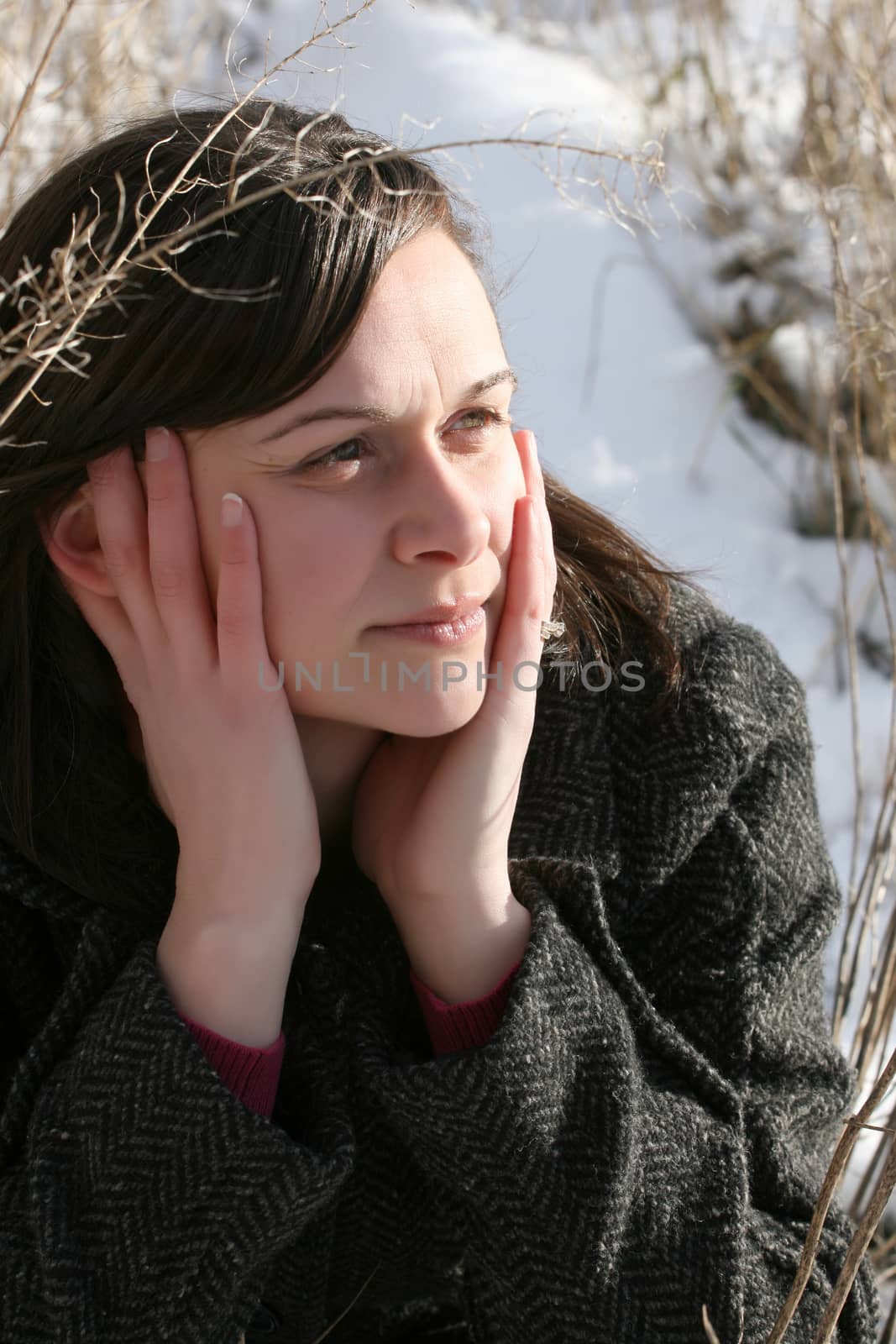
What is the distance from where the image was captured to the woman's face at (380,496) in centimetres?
130

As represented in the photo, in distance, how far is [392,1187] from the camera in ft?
5.20

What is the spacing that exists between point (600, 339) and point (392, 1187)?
9.28 feet

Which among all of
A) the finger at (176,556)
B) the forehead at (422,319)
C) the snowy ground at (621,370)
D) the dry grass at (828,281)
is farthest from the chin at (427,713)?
the snowy ground at (621,370)

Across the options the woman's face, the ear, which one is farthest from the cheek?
the ear

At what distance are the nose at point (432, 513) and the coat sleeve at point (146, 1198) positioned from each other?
56 centimetres

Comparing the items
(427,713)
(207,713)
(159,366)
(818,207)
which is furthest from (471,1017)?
(818,207)

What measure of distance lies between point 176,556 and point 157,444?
0.12 m

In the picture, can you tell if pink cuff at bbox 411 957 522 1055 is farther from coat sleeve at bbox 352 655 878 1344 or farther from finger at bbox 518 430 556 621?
finger at bbox 518 430 556 621

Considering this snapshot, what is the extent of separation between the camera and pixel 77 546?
149 centimetres

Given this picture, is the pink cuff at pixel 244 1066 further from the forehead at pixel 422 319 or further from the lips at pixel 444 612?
the forehead at pixel 422 319

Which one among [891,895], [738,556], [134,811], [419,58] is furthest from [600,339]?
[134,811]

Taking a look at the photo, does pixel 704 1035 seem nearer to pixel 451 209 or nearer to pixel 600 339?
pixel 451 209

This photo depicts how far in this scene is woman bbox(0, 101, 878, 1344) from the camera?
1312 millimetres

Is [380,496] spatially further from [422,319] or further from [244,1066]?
[244,1066]
